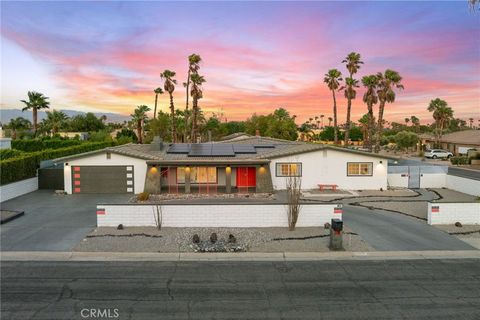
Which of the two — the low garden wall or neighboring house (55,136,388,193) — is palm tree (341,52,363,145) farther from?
the low garden wall

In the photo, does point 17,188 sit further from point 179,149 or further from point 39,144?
point 39,144

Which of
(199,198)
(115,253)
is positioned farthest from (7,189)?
(115,253)

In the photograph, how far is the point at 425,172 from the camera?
3347 centimetres

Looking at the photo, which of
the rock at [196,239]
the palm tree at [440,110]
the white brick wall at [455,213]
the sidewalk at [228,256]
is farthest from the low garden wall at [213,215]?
the palm tree at [440,110]

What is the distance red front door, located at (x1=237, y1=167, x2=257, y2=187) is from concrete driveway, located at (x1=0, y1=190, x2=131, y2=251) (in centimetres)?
937

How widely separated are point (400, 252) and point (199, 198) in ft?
50.8

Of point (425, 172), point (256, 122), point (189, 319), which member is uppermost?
point (256, 122)

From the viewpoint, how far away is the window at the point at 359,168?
105ft

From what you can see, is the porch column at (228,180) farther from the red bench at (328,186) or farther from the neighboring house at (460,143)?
the neighboring house at (460,143)

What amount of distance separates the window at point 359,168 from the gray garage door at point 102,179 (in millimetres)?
18806

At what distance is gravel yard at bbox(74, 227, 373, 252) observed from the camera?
54.1 feet

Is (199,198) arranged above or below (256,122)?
below

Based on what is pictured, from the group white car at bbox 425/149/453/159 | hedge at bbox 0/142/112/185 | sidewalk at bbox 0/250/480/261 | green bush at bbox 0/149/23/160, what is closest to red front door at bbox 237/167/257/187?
sidewalk at bbox 0/250/480/261

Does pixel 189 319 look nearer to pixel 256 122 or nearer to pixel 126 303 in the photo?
pixel 126 303
